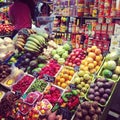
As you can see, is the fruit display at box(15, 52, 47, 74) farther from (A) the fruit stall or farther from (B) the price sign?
(B) the price sign

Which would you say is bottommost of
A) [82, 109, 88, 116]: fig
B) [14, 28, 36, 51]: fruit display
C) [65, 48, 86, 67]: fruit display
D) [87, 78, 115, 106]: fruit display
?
[82, 109, 88, 116]: fig

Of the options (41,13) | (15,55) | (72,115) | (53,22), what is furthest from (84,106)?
(41,13)

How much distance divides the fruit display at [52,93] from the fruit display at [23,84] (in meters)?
0.25

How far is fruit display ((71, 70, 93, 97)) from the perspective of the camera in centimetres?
254

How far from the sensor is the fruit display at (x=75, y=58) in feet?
9.45

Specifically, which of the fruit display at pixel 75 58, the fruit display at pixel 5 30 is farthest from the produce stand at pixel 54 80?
the fruit display at pixel 5 30

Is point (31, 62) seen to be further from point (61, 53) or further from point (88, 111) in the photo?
point (88, 111)

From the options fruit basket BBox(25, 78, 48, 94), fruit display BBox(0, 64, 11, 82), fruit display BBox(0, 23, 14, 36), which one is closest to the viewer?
fruit basket BBox(25, 78, 48, 94)

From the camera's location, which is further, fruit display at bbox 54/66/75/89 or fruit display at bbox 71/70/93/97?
fruit display at bbox 54/66/75/89

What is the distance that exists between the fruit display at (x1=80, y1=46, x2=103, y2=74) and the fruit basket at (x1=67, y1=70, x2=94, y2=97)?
0.28 feet

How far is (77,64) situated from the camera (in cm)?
286

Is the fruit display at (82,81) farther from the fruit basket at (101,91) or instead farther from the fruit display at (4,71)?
the fruit display at (4,71)

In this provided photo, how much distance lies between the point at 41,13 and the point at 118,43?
10.3 feet

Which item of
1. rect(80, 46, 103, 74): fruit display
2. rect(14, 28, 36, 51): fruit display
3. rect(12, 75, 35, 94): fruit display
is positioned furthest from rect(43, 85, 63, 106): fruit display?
rect(14, 28, 36, 51): fruit display
